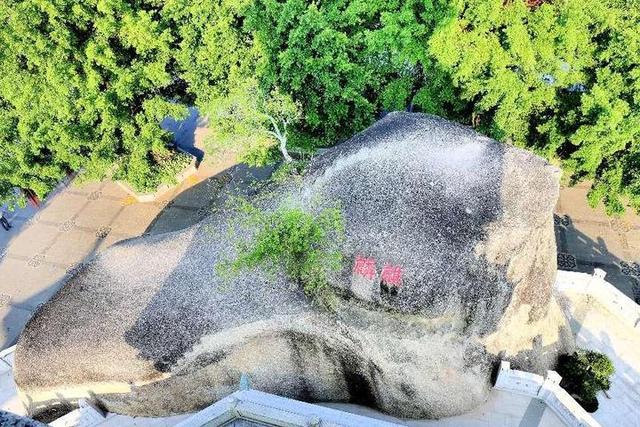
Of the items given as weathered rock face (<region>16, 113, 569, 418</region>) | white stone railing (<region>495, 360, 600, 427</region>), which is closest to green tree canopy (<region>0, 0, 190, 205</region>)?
weathered rock face (<region>16, 113, 569, 418</region>)

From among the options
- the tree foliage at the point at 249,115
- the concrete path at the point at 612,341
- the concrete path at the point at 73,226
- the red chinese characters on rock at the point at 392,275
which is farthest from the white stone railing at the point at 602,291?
the concrete path at the point at 73,226

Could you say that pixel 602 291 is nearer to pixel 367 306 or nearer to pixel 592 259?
pixel 592 259

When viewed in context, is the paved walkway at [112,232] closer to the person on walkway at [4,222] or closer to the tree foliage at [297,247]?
the person on walkway at [4,222]

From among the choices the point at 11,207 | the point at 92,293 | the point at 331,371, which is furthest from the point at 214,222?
the point at 11,207

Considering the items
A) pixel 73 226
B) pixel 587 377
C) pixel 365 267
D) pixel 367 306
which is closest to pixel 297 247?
pixel 365 267

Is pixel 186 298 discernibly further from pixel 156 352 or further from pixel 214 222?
pixel 214 222
